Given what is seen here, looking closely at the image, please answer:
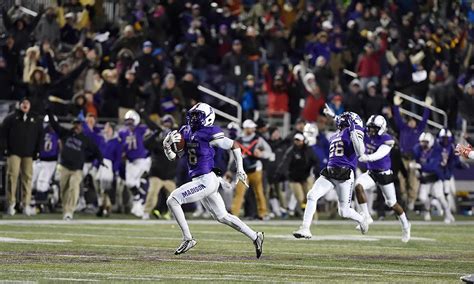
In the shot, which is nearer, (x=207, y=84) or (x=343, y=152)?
(x=343, y=152)

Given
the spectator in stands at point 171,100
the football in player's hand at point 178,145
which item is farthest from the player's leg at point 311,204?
the spectator in stands at point 171,100

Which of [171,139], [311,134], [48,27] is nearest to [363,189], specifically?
[171,139]

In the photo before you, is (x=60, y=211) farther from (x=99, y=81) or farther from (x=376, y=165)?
(x=376, y=165)

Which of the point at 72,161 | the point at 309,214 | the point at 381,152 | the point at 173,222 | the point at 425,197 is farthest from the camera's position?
the point at 425,197

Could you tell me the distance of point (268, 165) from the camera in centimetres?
2788

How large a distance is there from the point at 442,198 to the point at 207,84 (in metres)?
5.69

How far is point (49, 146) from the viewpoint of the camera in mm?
26016

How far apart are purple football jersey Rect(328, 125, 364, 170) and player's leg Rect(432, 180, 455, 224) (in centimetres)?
898

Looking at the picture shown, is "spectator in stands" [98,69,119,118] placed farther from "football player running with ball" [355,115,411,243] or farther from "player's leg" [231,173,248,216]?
"football player running with ball" [355,115,411,243]

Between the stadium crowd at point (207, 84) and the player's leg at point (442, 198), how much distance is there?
0.76 metres

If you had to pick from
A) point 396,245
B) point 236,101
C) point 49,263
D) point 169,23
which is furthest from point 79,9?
point 49,263

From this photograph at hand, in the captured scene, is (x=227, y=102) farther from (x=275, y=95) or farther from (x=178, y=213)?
(x=178, y=213)

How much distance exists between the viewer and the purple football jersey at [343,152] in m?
18.3

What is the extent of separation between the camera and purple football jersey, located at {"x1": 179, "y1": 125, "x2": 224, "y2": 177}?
15.8 meters
